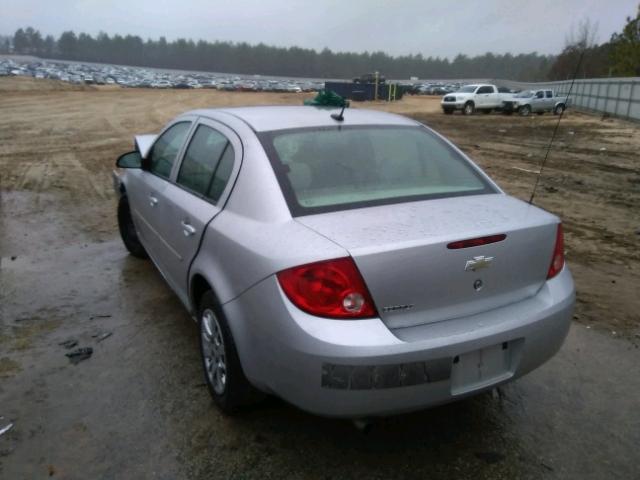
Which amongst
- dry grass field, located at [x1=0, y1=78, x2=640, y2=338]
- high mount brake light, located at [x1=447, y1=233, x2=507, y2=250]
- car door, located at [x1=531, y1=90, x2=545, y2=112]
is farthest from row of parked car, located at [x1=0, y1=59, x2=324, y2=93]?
high mount brake light, located at [x1=447, y1=233, x2=507, y2=250]

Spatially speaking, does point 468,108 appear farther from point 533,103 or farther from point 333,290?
point 333,290

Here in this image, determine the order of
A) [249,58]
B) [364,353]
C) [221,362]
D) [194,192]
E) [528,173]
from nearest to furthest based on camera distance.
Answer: [364,353] → [221,362] → [194,192] → [528,173] → [249,58]

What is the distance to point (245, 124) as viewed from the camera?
3232mm

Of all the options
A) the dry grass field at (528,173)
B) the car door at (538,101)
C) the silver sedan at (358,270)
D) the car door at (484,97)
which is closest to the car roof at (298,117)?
the silver sedan at (358,270)

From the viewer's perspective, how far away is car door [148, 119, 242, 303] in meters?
3.12

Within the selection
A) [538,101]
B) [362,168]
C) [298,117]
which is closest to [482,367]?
[362,168]

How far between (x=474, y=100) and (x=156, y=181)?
99.7ft

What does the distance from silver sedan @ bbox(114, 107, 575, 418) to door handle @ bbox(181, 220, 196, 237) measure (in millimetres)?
24

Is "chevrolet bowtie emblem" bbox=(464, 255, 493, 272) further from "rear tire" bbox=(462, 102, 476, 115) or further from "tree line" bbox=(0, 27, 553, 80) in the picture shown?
"tree line" bbox=(0, 27, 553, 80)

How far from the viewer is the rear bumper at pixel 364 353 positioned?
2213mm

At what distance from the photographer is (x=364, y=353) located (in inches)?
86.3

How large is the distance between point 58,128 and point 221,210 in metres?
17.4

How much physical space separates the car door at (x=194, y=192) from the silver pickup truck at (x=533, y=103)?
1230 inches

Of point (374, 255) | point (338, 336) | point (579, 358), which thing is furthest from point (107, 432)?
point (579, 358)
